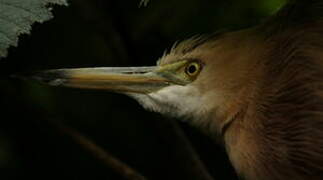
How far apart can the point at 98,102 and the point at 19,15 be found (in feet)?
5.01

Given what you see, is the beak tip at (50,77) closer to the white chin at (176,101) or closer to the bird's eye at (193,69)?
the white chin at (176,101)

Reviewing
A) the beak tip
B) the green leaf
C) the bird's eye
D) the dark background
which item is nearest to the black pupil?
the bird's eye

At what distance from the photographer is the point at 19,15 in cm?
296

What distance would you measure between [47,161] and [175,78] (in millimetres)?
1112

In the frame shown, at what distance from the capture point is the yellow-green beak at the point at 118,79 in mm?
3471

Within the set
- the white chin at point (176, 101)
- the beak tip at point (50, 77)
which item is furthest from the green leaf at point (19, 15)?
the white chin at point (176, 101)

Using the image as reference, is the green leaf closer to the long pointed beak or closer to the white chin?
the long pointed beak

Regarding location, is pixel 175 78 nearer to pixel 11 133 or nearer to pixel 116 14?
pixel 116 14

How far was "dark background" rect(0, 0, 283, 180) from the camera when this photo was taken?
3969mm

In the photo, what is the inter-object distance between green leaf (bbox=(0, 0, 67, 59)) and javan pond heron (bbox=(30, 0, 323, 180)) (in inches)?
16.7

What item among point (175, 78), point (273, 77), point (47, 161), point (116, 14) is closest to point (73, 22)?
point (116, 14)

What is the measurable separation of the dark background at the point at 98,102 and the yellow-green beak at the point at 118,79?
29 cm

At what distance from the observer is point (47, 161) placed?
4.46 meters

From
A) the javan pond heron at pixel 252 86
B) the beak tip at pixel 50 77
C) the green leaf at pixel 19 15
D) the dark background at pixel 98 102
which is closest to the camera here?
the green leaf at pixel 19 15
